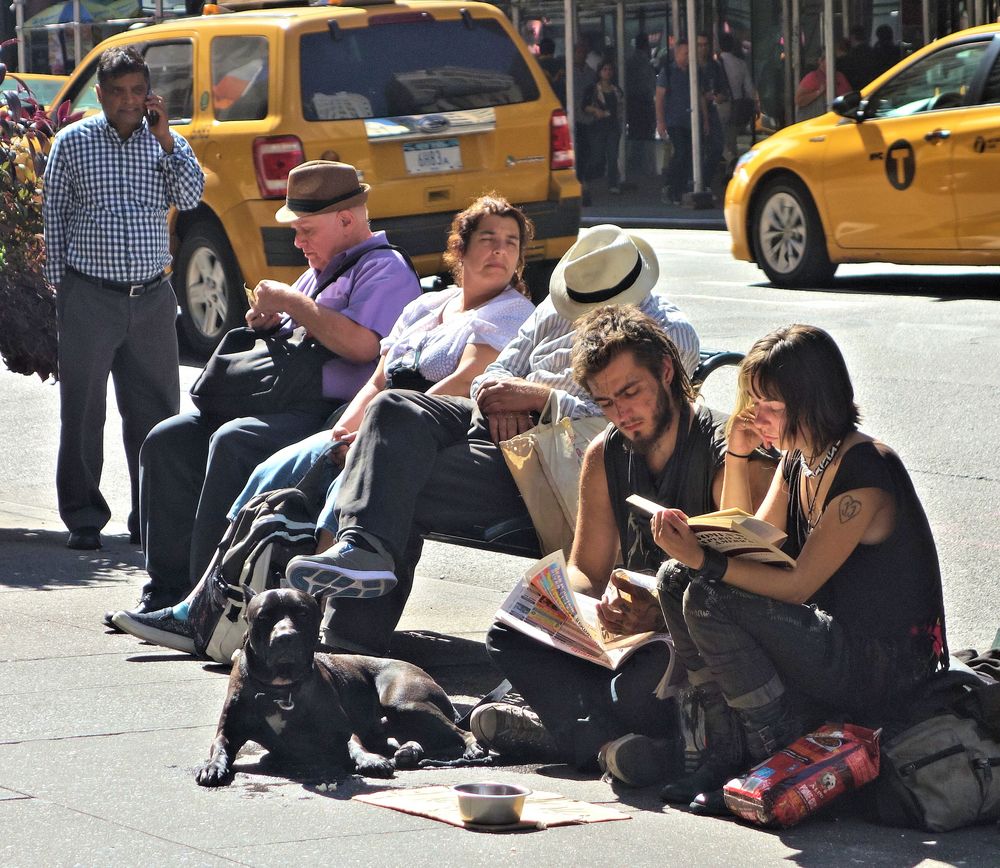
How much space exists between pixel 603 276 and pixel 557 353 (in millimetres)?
253

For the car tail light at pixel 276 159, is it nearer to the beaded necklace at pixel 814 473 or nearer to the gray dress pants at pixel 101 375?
the gray dress pants at pixel 101 375

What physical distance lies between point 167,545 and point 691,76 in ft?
55.7

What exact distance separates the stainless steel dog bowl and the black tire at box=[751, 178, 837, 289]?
9.86 meters

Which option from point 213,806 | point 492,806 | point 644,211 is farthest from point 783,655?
point 644,211

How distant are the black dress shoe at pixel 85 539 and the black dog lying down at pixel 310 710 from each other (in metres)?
2.87

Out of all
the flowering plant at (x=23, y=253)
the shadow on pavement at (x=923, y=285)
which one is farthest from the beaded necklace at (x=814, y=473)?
the shadow on pavement at (x=923, y=285)

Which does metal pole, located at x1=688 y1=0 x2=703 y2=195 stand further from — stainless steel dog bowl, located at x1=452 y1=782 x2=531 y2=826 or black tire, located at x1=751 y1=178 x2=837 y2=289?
stainless steel dog bowl, located at x1=452 y1=782 x2=531 y2=826

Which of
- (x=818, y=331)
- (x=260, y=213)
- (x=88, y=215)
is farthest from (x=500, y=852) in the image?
(x=260, y=213)

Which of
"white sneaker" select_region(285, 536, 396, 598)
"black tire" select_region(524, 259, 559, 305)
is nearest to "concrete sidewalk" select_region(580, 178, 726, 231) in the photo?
"black tire" select_region(524, 259, 559, 305)

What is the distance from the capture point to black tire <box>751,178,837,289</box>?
44.1 feet

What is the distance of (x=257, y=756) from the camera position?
15.2 feet

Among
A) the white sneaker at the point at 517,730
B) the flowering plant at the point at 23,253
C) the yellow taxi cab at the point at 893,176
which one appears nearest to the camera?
the white sneaker at the point at 517,730

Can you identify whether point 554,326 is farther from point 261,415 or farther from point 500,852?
point 500,852

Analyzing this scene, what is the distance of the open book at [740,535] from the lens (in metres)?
A: 3.90
